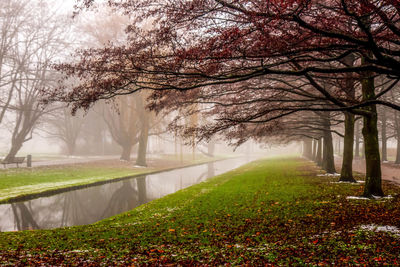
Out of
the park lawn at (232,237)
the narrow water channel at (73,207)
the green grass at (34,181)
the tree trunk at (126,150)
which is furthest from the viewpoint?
the tree trunk at (126,150)

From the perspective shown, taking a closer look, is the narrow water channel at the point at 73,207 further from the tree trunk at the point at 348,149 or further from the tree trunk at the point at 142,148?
the tree trunk at the point at 142,148

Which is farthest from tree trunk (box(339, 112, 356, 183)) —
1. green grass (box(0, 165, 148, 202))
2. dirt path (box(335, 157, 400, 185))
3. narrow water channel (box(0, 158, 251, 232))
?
green grass (box(0, 165, 148, 202))

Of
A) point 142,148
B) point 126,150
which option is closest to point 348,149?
point 142,148

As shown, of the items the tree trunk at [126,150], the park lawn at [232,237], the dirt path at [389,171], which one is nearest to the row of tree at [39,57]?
the tree trunk at [126,150]

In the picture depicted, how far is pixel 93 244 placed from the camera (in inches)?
252

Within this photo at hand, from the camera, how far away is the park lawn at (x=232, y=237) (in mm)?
5086

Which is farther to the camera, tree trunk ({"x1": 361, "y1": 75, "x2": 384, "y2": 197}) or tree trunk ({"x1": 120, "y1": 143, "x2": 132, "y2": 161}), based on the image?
tree trunk ({"x1": 120, "y1": 143, "x2": 132, "y2": 161})

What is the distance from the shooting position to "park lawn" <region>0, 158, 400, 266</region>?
16.7ft

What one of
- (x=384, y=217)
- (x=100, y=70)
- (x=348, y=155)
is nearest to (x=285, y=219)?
(x=384, y=217)

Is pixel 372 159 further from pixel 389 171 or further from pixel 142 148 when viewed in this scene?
pixel 142 148

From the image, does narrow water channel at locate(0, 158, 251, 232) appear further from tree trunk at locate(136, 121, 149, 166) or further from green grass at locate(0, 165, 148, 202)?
tree trunk at locate(136, 121, 149, 166)

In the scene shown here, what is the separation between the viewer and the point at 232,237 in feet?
20.9

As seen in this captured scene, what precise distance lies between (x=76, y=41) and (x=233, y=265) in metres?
29.0

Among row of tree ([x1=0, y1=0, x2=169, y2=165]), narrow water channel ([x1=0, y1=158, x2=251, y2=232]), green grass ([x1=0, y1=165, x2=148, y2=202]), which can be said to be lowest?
narrow water channel ([x1=0, y1=158, x2=251, y2=232])
